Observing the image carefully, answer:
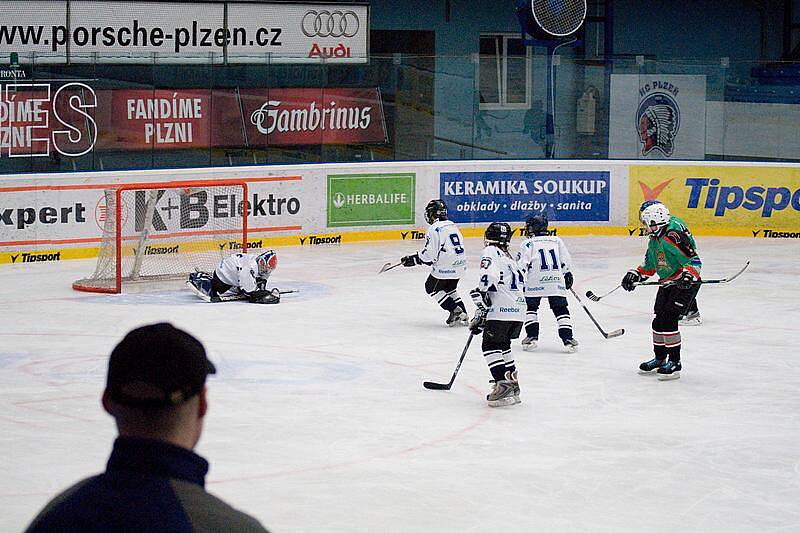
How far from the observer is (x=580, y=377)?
1036 cm

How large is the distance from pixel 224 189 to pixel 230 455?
8.93 meters

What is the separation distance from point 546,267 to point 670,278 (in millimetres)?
1360

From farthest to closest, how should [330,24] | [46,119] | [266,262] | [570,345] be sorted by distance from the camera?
[330,24]
[46,119]
[266,262]
[570,345]

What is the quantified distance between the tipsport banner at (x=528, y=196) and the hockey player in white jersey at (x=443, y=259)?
6.93 meters

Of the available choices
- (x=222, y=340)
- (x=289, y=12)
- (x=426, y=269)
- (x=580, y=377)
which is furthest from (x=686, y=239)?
(x=289, y=12)

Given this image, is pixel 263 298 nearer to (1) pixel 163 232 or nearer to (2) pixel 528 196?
(1) pixel 163 232

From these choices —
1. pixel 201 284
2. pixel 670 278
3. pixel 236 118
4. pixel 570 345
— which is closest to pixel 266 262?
pixel 201 284

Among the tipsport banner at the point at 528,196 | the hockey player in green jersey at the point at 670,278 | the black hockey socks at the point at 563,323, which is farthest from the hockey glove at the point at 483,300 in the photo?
the tipsport banner at the point at 528,196

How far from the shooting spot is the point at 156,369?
2.10 meters

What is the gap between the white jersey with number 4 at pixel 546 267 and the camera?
11242 mm

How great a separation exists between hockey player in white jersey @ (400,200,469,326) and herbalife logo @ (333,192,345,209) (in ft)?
20.1

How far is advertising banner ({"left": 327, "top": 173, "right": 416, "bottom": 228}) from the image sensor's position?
60.4 ft

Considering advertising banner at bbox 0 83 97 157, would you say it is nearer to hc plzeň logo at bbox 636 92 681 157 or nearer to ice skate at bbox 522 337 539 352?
ice skate at bbox 522 337 539 352

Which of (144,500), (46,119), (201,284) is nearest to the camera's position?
(144,500)
